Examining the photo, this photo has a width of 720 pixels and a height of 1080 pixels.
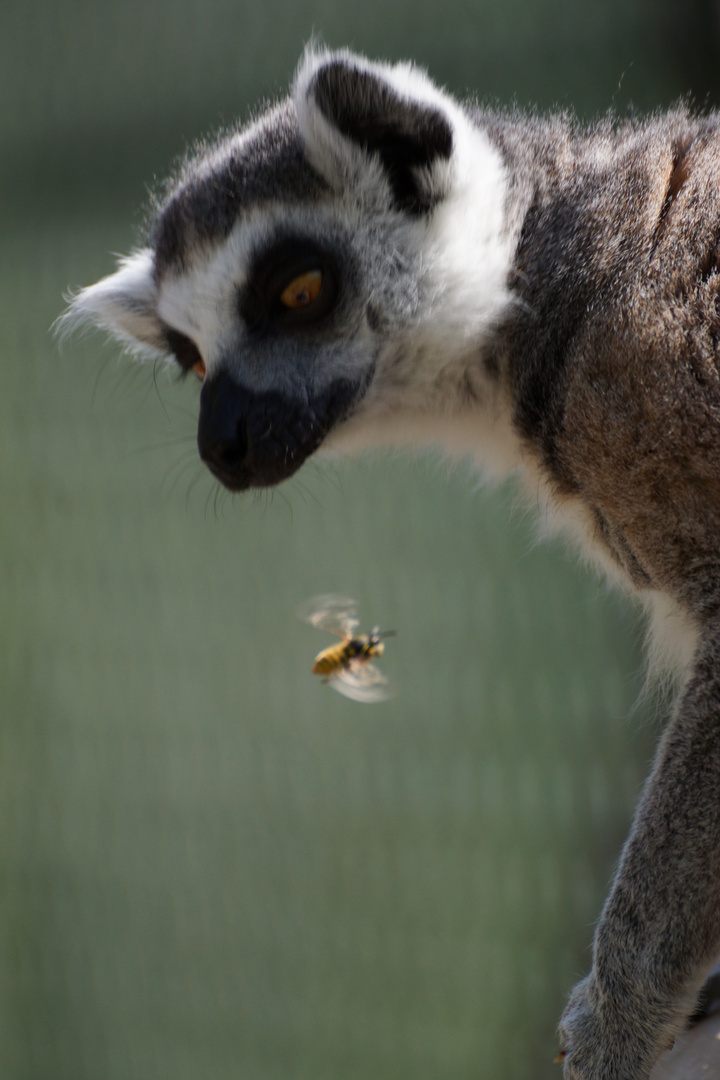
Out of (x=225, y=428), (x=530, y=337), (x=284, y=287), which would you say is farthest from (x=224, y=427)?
(x=530, y=337)

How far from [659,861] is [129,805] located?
190cm

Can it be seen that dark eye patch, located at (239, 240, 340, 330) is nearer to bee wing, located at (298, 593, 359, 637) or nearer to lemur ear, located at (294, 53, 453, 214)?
lemur ear, located at (294, 53, 453, 214)

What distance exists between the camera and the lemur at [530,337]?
106 cm

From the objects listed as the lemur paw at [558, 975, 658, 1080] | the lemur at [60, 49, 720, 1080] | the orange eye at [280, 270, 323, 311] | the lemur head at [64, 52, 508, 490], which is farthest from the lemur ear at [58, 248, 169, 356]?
the lemur paw at [558, 975, 658, 1080]

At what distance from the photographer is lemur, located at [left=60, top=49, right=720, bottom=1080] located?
41.8 inches

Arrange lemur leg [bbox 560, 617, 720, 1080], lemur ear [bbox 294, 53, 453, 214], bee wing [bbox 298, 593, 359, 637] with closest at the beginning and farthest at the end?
lemur leg [bbox 560, 617, 720, 1080], lemur ear [bbox 294, 53, 453, 214], bee wing [bbox 298, 593, 359, 637]

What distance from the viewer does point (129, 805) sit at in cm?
262

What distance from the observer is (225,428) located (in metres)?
1.28

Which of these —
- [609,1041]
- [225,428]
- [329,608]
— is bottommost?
[609,1041]

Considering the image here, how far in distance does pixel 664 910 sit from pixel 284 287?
3.10ft

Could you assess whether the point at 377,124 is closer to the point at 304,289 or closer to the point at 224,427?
the point at 304,289

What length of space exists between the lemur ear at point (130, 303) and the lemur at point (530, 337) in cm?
13

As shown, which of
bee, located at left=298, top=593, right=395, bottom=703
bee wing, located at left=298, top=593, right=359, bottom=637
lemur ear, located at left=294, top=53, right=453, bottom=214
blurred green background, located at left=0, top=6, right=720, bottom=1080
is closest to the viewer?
lemur ear, located at left=294, top=53, right=453, bottom=214

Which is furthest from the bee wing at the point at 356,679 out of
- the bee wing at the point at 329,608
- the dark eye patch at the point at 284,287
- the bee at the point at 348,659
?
the dark eye patch at the point at 284,287
